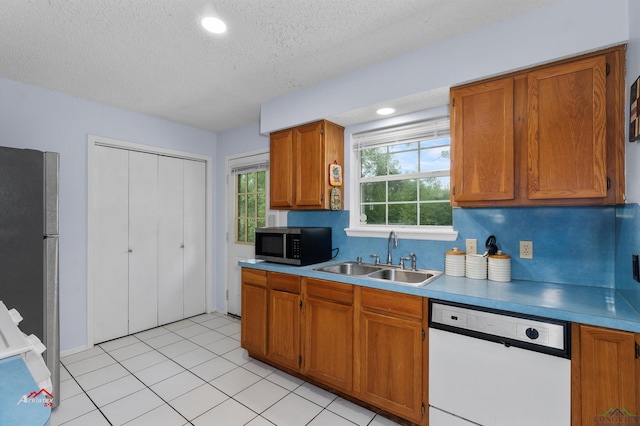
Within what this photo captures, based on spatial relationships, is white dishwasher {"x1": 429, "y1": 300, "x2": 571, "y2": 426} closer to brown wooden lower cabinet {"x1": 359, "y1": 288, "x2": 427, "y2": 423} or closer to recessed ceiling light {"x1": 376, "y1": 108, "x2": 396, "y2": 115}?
brown wooden lower cabinet {"x1": 359, "y1": 288, "x2": 427, "y2": 423}

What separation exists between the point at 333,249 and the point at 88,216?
2534mm

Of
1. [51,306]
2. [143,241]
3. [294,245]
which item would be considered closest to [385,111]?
[294,245]

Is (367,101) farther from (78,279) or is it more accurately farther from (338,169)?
(78,279)

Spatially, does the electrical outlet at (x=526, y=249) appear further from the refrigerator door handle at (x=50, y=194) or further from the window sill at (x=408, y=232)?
the refrigerator door handle at (x=50, y=194)

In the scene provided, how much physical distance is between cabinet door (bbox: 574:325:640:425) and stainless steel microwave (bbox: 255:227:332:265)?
183 centimetres

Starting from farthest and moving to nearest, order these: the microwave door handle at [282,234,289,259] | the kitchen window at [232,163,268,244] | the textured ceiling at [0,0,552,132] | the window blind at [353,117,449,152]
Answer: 1. the kitchen window at [232,163,268,244]
2. the microwave door handle at [282,234,289,259]
3. the window blind at [353,117,449,152]
4. the textured ceiling at [0,0,552,132]

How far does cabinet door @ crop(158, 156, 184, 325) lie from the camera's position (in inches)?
145

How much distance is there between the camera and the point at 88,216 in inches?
120

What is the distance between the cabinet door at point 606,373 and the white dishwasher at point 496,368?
0.20 ft

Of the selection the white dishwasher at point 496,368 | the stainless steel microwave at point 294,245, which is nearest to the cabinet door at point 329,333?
the stainless steel microwave at point 294,245

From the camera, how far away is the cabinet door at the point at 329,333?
2.14 metres

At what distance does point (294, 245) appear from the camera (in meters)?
2.61

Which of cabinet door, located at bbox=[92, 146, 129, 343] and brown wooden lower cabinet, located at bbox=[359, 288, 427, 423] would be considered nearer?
brown wooden lower cabinet, located at bbox=[359, 288, 427, 423]

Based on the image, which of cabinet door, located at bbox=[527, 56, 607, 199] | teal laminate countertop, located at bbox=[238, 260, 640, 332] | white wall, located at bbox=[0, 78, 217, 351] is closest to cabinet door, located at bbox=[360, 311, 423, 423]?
teal laminate countertop, located at bbox=[238, 260, 640, 332]
